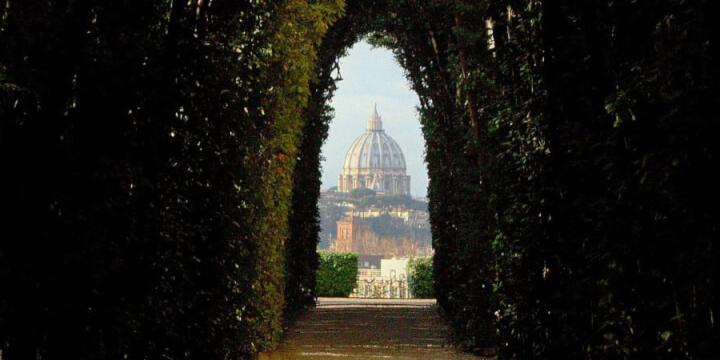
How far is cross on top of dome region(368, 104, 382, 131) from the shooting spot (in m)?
184

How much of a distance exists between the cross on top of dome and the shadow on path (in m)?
157

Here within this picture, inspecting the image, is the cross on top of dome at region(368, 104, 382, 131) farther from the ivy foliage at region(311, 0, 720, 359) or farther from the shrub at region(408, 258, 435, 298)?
the ivy foliage at region(311, 0, 720, 359)

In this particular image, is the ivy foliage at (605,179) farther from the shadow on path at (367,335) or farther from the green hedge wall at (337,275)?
the green hedge wall at (337,275)

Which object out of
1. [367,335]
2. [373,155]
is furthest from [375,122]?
[367,335]

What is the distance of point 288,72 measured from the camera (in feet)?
38.7

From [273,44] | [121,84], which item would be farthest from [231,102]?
[121,84]

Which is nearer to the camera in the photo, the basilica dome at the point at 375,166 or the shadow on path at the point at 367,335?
the shadow on path at the point at 367,335

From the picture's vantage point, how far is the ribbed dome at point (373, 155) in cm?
17712

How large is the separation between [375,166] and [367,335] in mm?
158566

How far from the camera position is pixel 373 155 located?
588 feet

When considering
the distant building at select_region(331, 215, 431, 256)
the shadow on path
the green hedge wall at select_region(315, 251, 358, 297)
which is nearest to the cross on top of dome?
the distant building at select_region(331, 215, 431, 256)

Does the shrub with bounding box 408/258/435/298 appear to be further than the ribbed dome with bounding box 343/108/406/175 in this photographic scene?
No

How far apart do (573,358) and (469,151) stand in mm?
8102

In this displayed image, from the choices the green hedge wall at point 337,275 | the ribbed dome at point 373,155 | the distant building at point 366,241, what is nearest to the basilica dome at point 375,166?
the ribbed dome at point 373,155
